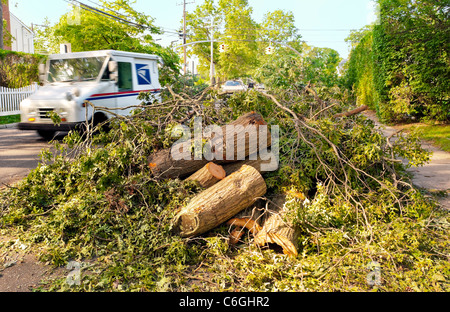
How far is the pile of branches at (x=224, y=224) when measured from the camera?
3.60m

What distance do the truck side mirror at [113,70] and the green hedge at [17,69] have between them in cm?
1005

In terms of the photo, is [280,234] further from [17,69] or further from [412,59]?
[17,69]

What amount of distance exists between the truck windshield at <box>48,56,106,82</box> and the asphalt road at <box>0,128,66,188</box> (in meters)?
1.90

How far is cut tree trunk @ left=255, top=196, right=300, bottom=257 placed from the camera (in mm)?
3939

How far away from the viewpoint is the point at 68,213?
4.39 m

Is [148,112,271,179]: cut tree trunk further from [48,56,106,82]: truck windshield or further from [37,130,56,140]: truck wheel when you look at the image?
[37,130,56,140]: truck wheel

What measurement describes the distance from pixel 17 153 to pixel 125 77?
3585 millimetres

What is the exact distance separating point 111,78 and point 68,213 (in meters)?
6.68

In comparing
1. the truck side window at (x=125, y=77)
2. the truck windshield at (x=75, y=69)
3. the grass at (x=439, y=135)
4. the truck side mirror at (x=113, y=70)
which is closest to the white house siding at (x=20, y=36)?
the truck windshield at (x=75, y=69)

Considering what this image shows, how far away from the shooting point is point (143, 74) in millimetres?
11578

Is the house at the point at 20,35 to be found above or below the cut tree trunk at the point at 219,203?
above

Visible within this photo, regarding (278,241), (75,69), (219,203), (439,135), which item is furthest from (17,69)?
(278,241)

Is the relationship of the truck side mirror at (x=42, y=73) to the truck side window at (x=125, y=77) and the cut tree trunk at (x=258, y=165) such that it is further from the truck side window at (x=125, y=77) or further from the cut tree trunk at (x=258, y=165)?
the cut tree trunk at (x=258, y=165)

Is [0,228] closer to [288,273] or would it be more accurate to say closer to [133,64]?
[288,273]
